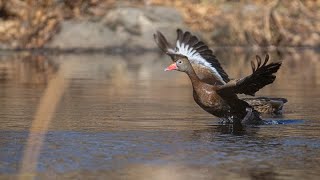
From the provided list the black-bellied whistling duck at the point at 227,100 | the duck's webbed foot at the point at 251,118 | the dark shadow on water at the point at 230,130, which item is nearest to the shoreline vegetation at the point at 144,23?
the black-bellied whistling duck at the point at 227,100

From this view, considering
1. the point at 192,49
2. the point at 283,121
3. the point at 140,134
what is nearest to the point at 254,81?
the point at 283,121

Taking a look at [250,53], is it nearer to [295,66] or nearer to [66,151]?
[295,66]

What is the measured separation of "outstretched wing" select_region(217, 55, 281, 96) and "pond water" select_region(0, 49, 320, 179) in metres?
0.45

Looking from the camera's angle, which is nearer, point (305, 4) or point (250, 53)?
point (250, 53)

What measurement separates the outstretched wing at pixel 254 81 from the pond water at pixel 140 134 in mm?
451

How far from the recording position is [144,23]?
27.4 m

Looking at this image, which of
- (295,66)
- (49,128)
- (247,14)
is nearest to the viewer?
(49,128)

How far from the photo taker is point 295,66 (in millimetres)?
21250

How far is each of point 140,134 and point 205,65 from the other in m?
3.23

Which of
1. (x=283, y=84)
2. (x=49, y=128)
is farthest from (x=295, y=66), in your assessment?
(x=49, y=128)

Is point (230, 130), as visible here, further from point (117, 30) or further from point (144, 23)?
point (144, 23)

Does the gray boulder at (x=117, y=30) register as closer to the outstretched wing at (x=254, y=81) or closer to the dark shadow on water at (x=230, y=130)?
the outstretched wing at (x=254, y=81)

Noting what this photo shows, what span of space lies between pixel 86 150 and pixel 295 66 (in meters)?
13.0

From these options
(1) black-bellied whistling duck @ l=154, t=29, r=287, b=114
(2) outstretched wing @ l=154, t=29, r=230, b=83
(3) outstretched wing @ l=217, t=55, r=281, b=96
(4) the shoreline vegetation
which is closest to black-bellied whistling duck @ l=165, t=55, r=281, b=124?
(3) outstretched wing @ l=217, t=55, r=281, b=96
